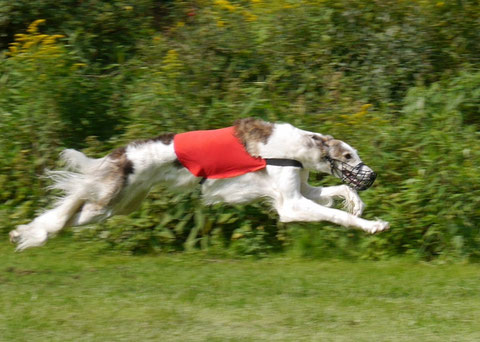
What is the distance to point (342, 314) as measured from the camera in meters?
6.26

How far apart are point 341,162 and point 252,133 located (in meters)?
0.89

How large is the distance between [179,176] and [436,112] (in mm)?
3568

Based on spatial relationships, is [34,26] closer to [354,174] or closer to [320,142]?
[320,142]

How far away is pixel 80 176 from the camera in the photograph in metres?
7.95

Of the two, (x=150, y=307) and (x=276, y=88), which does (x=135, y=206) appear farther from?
(x=276, y=88)

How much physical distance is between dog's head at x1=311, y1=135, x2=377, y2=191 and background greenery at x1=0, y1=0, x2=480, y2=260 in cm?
106

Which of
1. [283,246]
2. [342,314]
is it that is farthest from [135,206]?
[342,314]

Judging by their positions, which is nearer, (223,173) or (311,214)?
(311,214)

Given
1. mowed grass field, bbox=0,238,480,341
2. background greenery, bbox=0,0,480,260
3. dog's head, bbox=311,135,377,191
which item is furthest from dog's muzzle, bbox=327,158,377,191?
background greenery, bbox=0,0,480,260

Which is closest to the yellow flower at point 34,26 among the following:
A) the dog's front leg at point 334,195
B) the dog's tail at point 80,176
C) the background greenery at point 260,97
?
the background greenery at point 260,97

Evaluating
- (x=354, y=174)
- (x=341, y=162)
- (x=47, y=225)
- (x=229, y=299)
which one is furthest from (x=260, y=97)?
(x=229, y=299)

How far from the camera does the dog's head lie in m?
7.64

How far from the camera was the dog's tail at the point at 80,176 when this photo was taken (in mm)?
7859

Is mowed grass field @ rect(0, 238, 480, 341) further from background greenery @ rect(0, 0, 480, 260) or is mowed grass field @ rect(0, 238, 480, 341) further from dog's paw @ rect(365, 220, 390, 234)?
dog's paw @ rect(365, 220, 390, 234)
